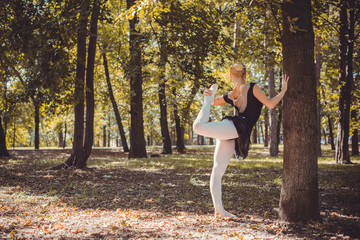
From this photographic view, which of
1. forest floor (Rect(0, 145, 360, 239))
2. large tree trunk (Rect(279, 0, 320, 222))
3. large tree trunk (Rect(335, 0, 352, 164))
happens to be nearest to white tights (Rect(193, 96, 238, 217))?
forest floor (Rect(0, 145, 360, 239))

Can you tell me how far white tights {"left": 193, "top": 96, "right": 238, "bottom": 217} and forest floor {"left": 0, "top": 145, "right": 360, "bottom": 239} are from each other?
50cm

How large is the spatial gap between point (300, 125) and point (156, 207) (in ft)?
10.2

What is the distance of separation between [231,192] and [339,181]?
11.4 ft

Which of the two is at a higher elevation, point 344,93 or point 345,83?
point 345,83

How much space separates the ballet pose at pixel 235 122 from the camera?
171 inches

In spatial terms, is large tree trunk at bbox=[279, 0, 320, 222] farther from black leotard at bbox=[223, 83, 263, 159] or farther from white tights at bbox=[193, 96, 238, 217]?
white tights at bbox=[193, 96, 238, 217]

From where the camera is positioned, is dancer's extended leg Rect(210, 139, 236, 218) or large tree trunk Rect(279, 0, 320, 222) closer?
large tree trunk Rect(279, 0, 320, 222)

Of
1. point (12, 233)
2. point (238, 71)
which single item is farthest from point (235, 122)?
point (12, 233)

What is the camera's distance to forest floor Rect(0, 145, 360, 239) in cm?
399

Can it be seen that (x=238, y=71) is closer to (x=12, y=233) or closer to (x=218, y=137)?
(x=218, y=137)

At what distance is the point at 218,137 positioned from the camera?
14.4 feet

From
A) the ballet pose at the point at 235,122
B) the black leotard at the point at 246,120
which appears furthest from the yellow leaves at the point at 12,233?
Result: the black leotard at the point at 246,120

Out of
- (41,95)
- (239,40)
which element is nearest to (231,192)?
(239,40)

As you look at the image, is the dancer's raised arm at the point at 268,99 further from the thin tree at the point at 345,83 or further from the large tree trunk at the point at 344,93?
the large tree trunk at the point at 344,93
